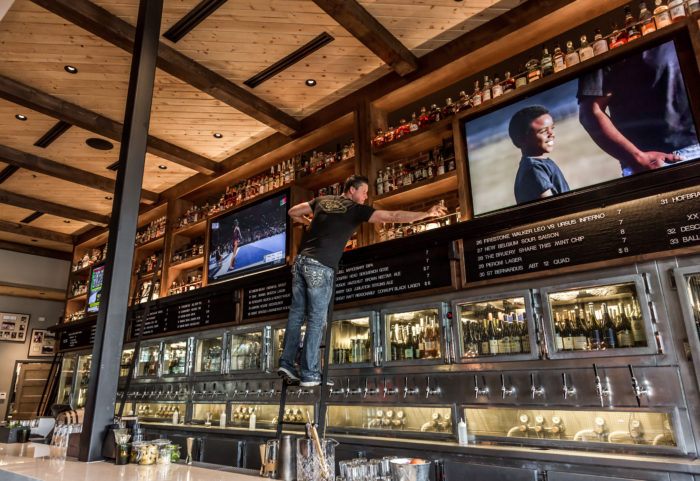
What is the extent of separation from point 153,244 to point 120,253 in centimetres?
484

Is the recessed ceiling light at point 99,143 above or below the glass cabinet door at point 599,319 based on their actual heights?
above

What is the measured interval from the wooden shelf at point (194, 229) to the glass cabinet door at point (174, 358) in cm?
149

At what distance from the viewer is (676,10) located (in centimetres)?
297

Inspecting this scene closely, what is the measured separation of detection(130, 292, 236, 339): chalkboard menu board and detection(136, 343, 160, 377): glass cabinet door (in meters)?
0.22

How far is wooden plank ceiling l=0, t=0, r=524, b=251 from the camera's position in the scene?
377 cm

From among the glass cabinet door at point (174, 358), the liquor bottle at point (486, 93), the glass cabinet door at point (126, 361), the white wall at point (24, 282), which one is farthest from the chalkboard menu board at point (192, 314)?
the white wall at point (24, 282)

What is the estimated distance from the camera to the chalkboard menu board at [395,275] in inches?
140

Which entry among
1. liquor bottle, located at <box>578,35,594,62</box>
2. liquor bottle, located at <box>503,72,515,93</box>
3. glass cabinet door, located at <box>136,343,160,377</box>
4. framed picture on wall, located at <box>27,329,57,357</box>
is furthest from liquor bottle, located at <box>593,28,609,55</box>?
framed picture on wall, located at <box>27,329,57,357</box>

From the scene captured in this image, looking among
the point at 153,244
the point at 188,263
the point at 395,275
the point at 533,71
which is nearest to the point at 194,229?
the point at 188,263

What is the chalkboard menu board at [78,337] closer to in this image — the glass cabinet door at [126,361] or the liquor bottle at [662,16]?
the glass cabinet door at [126,361]

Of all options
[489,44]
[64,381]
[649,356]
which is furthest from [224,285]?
[64,381]

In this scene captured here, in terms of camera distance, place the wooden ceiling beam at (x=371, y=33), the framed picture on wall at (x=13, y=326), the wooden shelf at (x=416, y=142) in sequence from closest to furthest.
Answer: the wooden ceiling beam at (x=371, y=33) < the wooden shelf at (x=416, y=142) < the framed picture on wall at (x=13, y=326)

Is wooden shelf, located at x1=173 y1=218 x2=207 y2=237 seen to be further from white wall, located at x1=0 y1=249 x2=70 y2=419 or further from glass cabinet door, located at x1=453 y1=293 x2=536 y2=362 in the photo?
white wall, located at x1=0 y1=249 x2=70 y2=419

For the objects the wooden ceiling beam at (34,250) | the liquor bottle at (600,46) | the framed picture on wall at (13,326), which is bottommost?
the framed picture on wall at (13,326)
